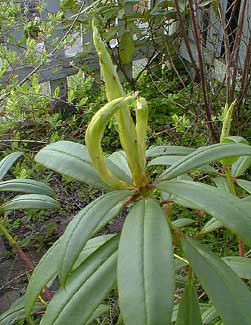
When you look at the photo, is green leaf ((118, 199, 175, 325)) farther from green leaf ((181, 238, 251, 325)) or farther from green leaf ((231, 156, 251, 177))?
green leaf ((231, 156, 251, 177))

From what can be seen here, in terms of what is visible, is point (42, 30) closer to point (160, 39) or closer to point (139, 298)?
point (160, 39)

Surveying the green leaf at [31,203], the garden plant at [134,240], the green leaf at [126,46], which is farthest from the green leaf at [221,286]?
the green leaf at [126,46]

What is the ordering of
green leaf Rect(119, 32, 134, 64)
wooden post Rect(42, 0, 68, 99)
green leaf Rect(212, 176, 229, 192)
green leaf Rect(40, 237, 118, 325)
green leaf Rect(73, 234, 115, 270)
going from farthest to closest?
wooden post Rect(42, 0, 68, 99) → green leaf Rect(119, 32, 134, 64) → green leaf Rect(212, 176, 229, 192) → green leaf Rect(73, 234, 115, 270) → green leaf Rect(40, 237, 118, 325)

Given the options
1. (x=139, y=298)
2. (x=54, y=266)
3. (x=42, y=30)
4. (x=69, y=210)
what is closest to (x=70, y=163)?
(x=54, y=266)

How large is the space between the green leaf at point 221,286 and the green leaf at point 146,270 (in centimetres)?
9

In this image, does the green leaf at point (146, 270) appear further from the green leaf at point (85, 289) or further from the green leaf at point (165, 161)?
the green leaf at point (165, 161)

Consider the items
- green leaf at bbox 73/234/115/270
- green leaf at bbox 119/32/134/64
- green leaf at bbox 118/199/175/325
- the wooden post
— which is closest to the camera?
green leaf at bbox 118/199/175/325

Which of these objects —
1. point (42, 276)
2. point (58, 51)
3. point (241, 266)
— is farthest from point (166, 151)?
point (58, 51)

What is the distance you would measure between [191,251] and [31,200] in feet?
1.56

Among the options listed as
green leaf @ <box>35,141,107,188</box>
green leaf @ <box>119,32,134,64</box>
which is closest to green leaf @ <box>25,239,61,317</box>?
green leaf @ <box>35,141,107,188</box>

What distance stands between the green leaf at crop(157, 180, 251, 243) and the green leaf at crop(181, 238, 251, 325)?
93mm

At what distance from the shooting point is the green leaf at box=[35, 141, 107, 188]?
2.52ft

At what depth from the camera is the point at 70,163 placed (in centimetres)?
79

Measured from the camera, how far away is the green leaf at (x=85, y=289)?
0.70m
